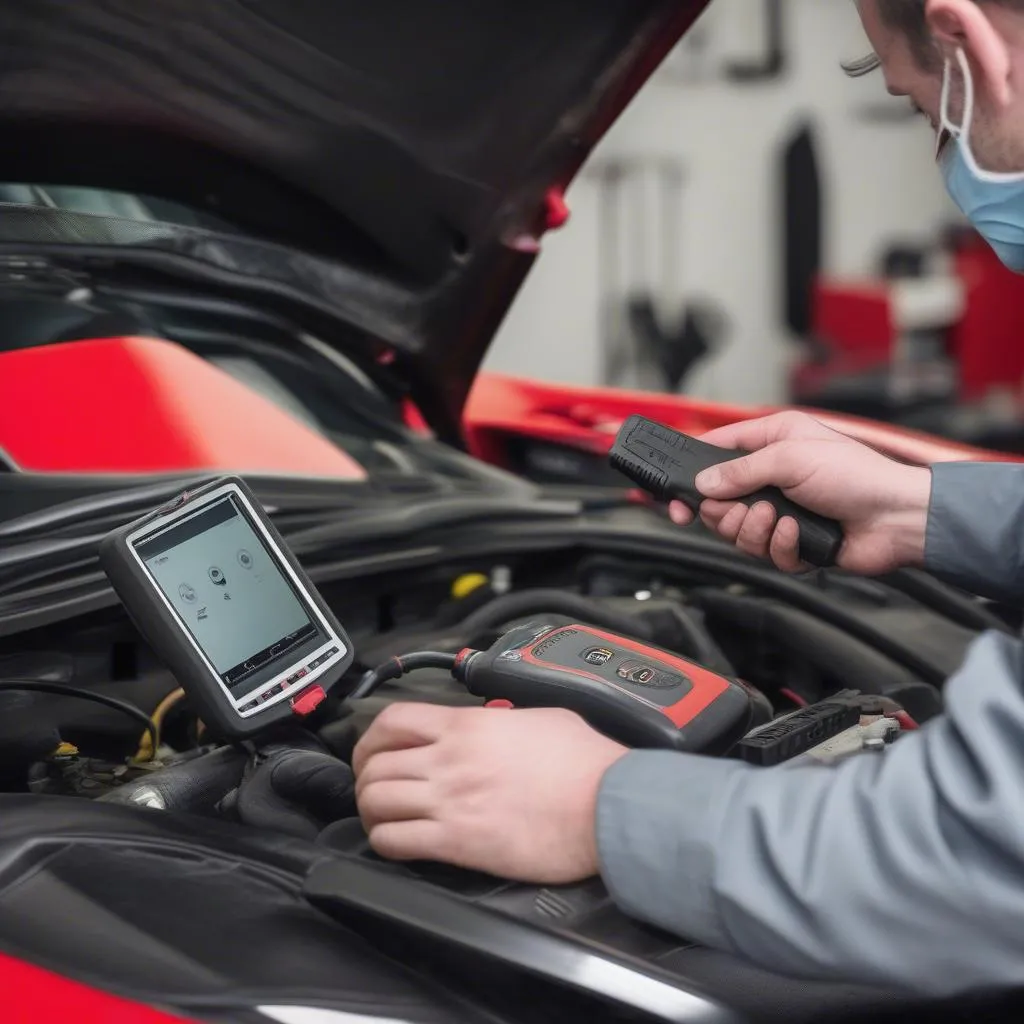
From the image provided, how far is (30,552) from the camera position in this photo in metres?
1.00

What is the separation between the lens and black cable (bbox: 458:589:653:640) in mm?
1090

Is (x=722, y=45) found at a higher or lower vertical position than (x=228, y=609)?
higher

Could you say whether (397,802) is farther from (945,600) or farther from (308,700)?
(945,600)

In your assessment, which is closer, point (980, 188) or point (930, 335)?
point (980, 188)

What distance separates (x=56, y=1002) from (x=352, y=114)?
812 mm

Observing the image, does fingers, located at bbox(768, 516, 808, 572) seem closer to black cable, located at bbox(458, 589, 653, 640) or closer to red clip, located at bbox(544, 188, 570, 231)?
black cable, located at bbox(458, 589, 653, 640)

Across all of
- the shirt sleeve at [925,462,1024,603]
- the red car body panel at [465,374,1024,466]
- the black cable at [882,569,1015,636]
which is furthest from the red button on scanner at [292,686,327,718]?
the red car body panel at [465,374,1024,466]

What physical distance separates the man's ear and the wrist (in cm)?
35

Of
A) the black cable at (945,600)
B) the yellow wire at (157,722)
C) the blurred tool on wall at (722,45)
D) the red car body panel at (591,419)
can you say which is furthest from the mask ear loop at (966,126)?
the blurred tool on wall at (722,45)

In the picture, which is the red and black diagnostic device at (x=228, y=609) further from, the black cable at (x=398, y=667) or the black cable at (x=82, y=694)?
the black cable at (x=82, y=694)

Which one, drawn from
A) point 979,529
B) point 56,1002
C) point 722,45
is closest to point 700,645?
point 979,529

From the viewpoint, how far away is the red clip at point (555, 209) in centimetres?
135

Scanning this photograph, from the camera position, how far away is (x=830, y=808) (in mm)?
640

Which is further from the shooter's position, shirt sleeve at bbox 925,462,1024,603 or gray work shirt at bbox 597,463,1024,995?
shirt sleeve at bbox 925,462,1024,603
